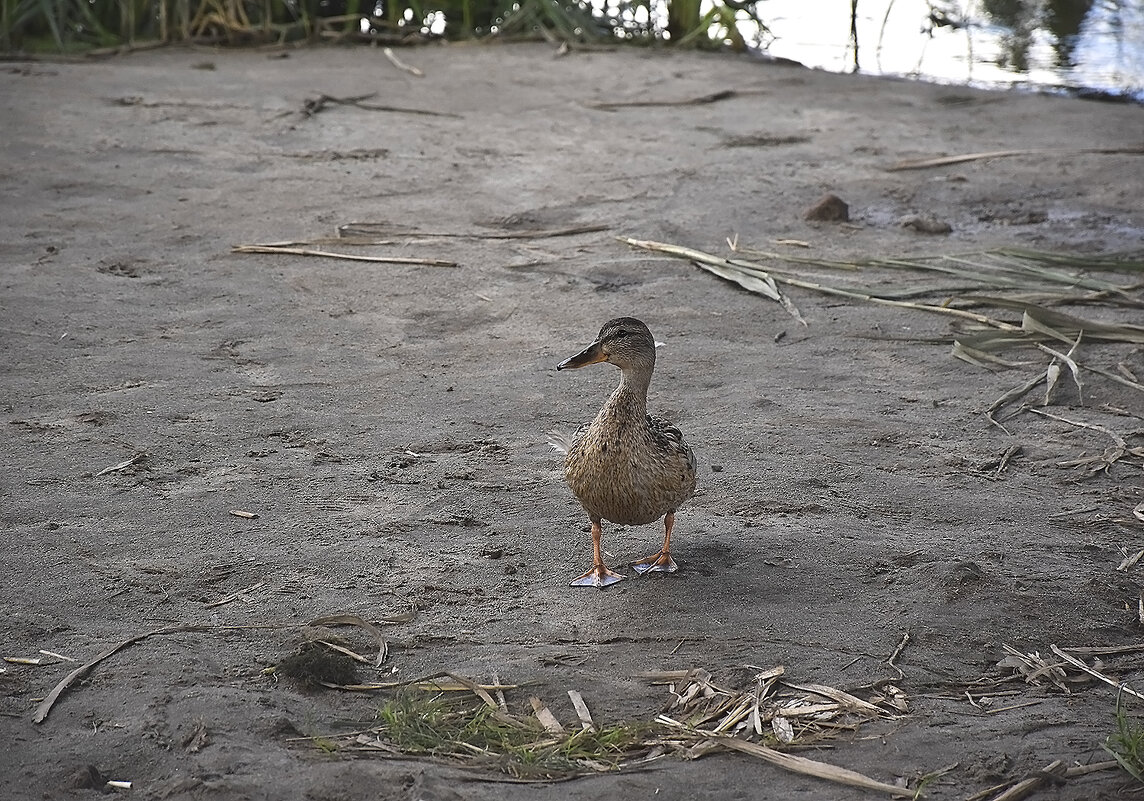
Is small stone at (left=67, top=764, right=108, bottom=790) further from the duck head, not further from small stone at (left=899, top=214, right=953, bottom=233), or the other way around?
small stone at (left=899, top=214, right=953, bottom=233)

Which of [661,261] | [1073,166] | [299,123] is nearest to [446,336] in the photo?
[661,261]

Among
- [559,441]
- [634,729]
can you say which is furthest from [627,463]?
[634,729]

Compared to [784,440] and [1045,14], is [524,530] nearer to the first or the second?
[784,440]

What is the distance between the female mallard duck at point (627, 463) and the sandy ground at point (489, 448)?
7.5 inches

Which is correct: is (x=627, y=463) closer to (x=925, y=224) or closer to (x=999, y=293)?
(x=999, y=293)

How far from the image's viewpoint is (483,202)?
310 inches

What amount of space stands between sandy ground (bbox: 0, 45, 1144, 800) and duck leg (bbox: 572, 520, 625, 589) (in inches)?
4.1

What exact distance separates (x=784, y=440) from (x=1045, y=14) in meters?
11.5

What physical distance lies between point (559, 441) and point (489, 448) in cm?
38

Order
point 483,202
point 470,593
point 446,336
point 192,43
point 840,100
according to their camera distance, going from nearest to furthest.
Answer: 1. point 470,593
2. point 446,336
3. point 483,202
4. point 840,100
5. point 192,43

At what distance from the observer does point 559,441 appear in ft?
15.4

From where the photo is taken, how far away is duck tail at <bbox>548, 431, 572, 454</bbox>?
4.63 meters

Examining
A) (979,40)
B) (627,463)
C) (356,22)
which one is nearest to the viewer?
(627,463)

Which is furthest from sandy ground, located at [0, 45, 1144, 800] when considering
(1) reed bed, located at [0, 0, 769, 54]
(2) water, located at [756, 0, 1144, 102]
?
(2) water, located at [756, 0, 1144, 102]
